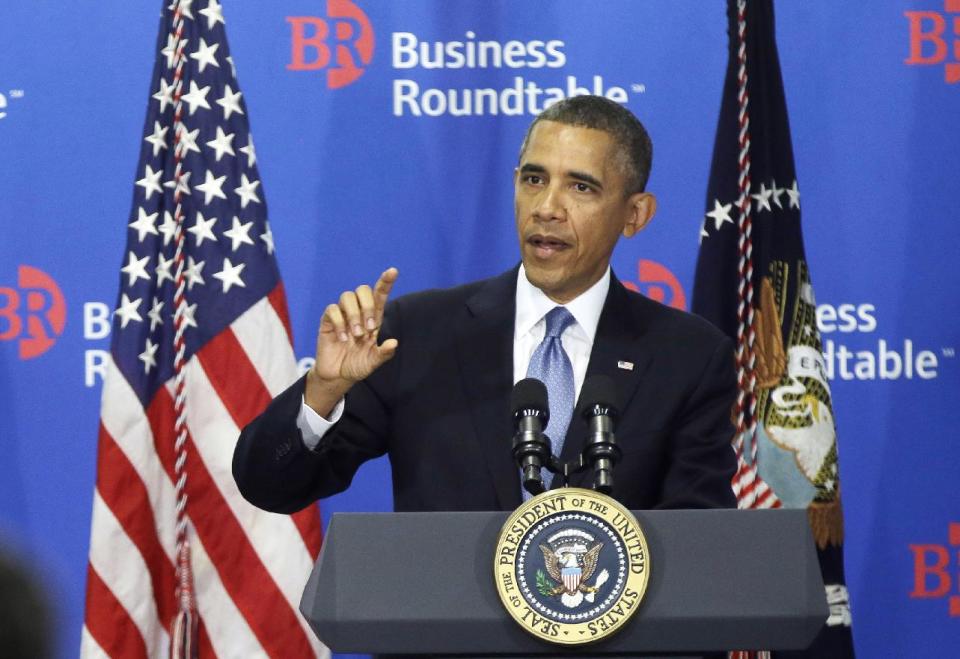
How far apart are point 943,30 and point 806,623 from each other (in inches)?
101

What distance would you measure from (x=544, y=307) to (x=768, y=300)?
103cm

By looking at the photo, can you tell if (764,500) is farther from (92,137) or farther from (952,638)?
(92,137)

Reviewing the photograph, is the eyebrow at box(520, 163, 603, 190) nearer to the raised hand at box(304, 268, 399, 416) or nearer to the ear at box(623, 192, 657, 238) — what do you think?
the ear at box(623, 192, 657, 238)

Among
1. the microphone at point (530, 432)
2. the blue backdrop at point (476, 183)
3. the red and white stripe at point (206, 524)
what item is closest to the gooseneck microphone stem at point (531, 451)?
the microphone at point (530, 432)

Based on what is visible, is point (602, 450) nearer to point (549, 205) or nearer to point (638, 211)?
point (549, 205)

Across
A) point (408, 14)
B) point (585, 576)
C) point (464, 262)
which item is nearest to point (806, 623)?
point (585, 576)

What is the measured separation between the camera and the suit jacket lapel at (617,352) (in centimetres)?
238

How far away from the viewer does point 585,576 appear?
1.73 meters

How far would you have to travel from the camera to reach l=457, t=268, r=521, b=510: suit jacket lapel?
241 centimetres

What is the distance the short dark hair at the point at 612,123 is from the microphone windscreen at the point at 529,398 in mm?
877

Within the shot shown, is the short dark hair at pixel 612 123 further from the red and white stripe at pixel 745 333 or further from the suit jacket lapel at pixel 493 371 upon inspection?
the red and white stripe at pixel 745 333

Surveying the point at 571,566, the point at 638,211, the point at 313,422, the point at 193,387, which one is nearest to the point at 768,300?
the point at 638,211

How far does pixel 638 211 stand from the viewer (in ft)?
9.10

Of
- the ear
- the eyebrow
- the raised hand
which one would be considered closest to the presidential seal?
the raised hand
